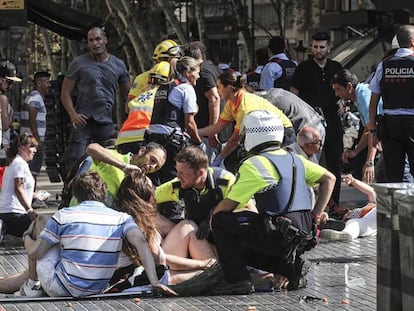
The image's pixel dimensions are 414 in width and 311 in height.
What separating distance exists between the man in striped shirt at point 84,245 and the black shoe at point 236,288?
0.53 meters

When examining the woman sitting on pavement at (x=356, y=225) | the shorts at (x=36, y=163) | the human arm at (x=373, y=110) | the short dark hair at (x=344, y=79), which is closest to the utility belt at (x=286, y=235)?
the woman sitting on pavement at (x=356, y=225)

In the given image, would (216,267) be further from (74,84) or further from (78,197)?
Answer: (74,84)

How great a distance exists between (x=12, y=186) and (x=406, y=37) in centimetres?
408

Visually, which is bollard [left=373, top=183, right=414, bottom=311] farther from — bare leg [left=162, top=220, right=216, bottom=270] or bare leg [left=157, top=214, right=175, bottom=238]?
bare leg [left=157, top=214, right=175, bottom=238]

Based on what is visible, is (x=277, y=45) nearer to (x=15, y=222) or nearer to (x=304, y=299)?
(x=15, y=222)

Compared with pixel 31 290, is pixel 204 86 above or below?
above

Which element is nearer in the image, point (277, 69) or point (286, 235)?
point (286, 235)

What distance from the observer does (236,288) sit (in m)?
9.61

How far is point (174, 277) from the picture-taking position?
32.2ft

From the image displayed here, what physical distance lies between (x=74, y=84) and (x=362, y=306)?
521 cm

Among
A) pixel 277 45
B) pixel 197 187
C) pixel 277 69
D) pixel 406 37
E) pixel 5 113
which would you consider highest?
pixel 406 37

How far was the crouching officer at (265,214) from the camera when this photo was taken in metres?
9.45

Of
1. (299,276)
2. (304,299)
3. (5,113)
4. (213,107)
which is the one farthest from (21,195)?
(304,299)

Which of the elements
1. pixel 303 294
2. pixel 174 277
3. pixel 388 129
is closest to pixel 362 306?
pixel 303 294
